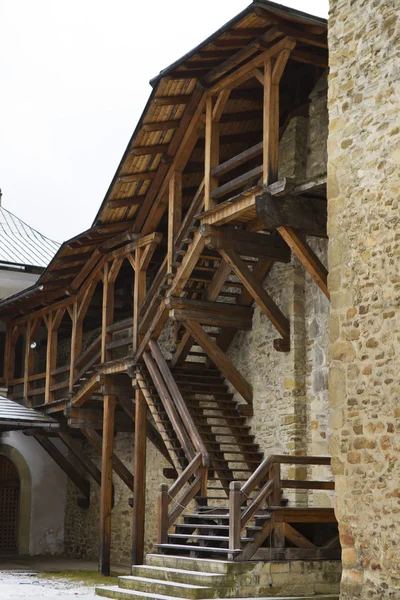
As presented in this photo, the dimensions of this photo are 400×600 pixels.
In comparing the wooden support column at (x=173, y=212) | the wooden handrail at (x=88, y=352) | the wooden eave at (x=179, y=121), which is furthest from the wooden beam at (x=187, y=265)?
the wooden handrail at (x=88, y=352)

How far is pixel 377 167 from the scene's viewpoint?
26.1ft

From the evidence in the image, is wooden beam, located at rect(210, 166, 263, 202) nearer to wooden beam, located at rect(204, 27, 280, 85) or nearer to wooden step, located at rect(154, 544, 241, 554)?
wooden beam, located at rect(204, 27, 280, 85)

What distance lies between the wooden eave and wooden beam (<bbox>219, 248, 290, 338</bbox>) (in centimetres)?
221

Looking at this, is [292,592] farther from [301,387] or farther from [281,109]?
[281,109]

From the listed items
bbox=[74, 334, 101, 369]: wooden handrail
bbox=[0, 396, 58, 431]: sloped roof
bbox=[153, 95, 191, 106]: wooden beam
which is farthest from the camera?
→ bbox=[0, 396, 58, 431]: sloped roof

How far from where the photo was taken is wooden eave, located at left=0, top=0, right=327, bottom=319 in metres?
10.8

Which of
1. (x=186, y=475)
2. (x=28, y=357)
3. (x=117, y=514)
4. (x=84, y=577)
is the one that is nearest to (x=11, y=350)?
(x=28, y=357)

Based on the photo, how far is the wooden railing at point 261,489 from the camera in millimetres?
9734

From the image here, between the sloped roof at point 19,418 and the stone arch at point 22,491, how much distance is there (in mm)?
1259

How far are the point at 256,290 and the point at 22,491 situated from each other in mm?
8642

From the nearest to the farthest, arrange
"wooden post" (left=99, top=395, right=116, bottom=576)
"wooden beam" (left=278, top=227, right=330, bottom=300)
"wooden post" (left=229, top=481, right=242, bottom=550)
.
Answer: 1. "wooden post" (left=229, top=481, right=242, bottom=550)
2. "wooden beam" (left=278, top=227, right=330, bottom=300)
3. "wooden post" (left=99, top=395, right=116, bottom=576)

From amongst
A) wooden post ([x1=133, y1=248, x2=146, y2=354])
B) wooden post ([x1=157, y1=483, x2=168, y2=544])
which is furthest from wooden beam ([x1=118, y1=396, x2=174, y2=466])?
wooden post ([x1=157, y1=483, x2=168, y2=544])

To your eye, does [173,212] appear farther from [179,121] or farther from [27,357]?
[27,357]

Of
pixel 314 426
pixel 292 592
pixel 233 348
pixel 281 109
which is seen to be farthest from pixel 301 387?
pixel 281 109
